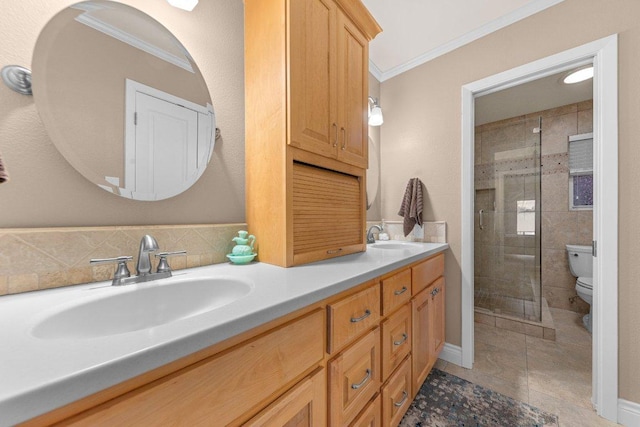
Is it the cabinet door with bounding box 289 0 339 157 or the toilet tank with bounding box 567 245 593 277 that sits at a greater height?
the cabinet door with bounding box 289 0 339 157

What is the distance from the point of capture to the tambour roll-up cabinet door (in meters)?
1.09

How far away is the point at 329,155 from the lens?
1.20 meters

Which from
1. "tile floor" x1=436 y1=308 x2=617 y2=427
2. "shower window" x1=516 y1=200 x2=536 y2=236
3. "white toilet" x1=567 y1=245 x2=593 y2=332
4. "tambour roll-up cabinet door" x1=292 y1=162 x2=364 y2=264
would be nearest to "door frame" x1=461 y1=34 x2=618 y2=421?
"tile floor" x1=436 y1=308 x2=617 y2=427

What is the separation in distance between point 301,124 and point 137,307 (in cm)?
89

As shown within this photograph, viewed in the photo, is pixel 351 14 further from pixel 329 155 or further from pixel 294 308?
pixel 294 308

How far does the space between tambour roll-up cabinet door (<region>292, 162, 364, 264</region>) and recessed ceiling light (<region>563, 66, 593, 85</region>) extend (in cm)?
205

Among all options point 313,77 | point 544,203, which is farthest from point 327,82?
point 544,203

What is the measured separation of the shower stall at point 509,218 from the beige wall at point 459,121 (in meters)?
1.28

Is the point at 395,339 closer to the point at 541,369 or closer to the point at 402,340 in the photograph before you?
the point at 402,340

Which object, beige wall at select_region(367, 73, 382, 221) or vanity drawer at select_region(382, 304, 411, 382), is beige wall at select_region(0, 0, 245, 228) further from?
beige wall at select_region(367, 73, 382, 221)

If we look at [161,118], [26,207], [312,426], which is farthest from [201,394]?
[161,118]

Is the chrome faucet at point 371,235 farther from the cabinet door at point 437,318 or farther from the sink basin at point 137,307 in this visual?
the sink basin at point 137,307

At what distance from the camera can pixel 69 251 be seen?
2.47ft

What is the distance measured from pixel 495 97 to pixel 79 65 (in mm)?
3004
